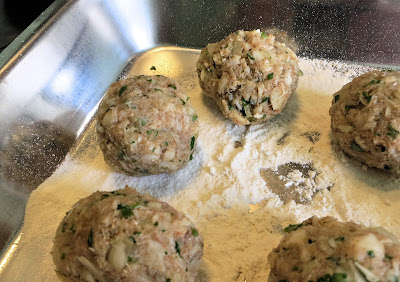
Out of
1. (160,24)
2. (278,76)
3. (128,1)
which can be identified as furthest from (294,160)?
(128,1)

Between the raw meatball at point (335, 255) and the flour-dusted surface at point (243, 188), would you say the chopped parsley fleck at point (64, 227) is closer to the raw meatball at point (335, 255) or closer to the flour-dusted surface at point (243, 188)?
the flour-dusted surface at point (243, 188)

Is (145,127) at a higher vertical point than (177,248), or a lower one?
higher

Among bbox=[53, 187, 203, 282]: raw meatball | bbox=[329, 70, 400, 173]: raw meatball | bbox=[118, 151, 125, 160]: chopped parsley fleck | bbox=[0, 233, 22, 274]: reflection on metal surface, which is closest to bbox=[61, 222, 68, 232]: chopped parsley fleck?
bbox=[53, 187, 203, 282]: raw meatball

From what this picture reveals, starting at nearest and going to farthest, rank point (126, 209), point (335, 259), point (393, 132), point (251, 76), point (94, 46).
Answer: point (335, 259), point (126, 209), point (393, 132), point (251, 76), point (94, 46)

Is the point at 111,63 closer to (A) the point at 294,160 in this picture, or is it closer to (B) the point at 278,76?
(B) the point at 278,76

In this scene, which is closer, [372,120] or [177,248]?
[177,248]

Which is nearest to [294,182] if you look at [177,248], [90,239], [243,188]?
[243,188]

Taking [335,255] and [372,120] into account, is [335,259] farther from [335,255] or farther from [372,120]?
[372,120]

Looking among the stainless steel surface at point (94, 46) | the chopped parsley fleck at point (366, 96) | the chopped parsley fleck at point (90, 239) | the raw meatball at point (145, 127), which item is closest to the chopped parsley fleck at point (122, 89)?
the raw meatball at point (145, 127)
